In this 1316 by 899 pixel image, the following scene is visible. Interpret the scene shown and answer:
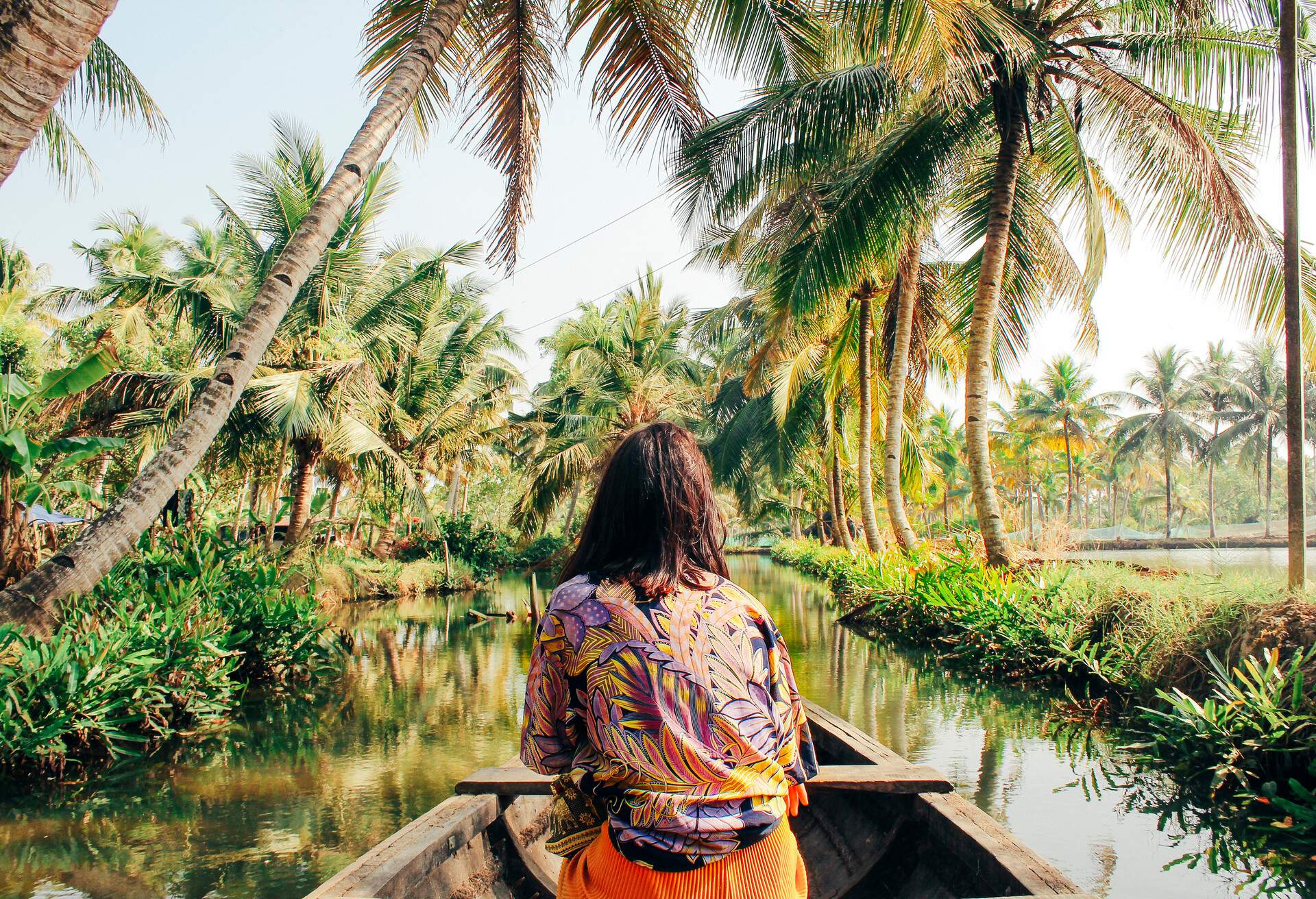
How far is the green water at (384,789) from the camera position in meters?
4.08

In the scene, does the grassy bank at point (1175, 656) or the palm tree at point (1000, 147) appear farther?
the palm tree at point (1000, 147)

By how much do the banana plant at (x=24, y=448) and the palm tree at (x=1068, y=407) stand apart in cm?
3766

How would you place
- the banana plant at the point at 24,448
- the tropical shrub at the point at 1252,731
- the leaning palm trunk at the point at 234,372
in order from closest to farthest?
the tropical shrub at the point at 1252,731, the leaning palm trunk at the point at 234,372, the banana plant at the point at 24,448

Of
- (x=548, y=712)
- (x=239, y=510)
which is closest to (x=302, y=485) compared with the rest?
(x=239, y=510)

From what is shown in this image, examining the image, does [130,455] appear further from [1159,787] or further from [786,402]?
[1159,787]

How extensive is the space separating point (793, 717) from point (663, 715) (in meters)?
0.37

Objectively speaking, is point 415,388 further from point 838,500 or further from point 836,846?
point 836,846

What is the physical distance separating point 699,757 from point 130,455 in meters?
14.0

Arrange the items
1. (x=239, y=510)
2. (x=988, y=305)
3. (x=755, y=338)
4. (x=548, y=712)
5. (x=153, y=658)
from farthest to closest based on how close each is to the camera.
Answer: (x=755, y=338)
(x=239, y=510)
(x=988, y=305)
(x=153, y=658)
(x=548, y=712)

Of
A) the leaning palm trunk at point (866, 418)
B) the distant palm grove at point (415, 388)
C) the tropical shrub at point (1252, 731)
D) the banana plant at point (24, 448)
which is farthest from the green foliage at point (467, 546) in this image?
the tropical shrub at point (1252, 731)

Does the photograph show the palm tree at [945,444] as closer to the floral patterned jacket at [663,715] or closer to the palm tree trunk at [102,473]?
the palm tree trunk at [102,473]

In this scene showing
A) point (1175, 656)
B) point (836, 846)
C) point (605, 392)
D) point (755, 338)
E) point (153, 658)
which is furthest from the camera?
point (605, 392)

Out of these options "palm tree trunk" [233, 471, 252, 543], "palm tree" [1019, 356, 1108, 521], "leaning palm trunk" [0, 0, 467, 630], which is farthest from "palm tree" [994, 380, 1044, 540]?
"leaning palm trunk" [0, 0, 467, 630]

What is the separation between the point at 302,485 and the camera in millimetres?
15148
